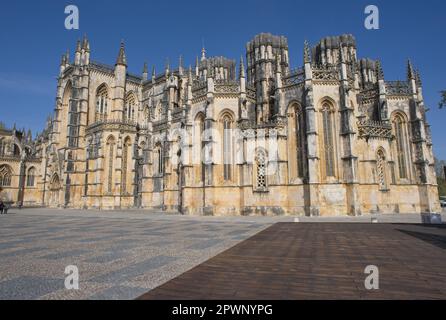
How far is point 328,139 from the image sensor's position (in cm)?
2491

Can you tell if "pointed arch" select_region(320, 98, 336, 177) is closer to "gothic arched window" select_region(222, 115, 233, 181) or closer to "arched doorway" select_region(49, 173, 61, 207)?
"gothic arched window" select_region(222, 115, 233, 181)

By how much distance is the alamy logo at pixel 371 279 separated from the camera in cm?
450

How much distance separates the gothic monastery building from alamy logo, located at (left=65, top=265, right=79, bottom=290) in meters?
20.6

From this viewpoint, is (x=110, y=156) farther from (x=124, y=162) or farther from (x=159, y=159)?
(x=159, y=159)

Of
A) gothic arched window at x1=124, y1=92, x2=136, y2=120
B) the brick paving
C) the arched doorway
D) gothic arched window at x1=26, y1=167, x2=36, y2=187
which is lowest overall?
the brick paving

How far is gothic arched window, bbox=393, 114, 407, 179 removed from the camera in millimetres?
28500

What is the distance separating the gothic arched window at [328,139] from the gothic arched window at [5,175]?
182 ft

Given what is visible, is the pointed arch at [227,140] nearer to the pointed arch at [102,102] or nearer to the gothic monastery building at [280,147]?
the gothic monastery building at [280,147]

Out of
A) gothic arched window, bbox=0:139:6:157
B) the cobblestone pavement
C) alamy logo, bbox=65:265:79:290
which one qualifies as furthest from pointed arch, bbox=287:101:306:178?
gothic arched window, bbox=0:139:6:157

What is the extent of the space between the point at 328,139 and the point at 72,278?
77.9ft

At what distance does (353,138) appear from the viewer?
2375 centimetres

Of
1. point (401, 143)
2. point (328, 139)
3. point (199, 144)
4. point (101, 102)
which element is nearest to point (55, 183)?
point (101, 102)
